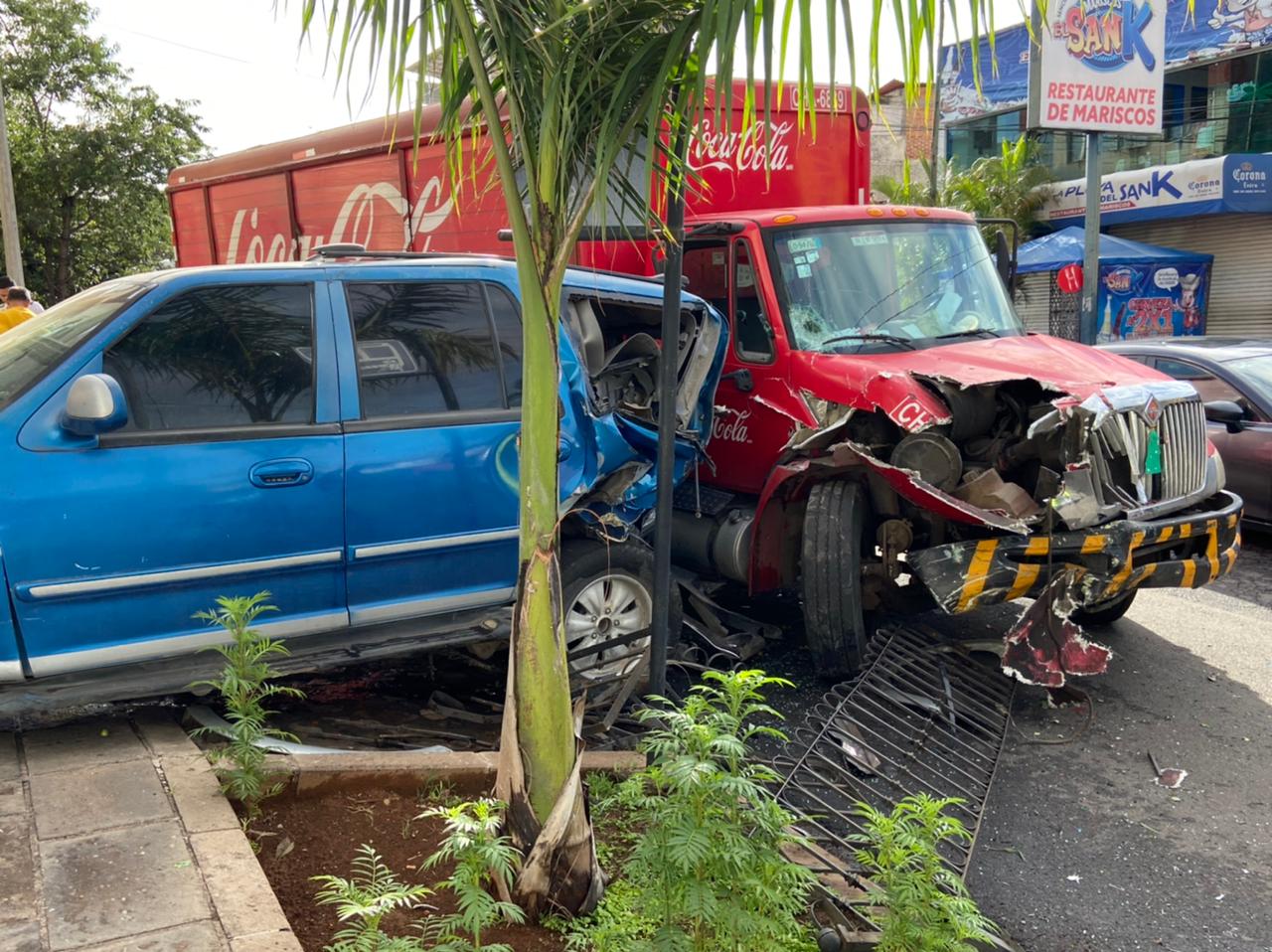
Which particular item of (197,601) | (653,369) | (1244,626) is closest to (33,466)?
(197,601)

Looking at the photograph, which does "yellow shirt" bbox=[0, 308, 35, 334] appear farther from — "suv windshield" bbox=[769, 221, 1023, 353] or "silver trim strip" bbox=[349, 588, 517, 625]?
"suv windshield" bbox=[769, 221, 1023, 353]

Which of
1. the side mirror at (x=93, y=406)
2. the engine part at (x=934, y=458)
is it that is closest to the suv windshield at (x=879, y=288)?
the engine part at (x=934, y=458)

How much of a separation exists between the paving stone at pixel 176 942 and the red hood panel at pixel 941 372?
3.79m

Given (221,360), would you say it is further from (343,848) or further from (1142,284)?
(1142,284)

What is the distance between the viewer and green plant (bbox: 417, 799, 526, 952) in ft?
8.61

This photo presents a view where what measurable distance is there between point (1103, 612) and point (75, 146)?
26.7 meters

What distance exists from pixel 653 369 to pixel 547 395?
2.80 meters

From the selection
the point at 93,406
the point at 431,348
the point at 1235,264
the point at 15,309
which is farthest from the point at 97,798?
the point at 1235,264

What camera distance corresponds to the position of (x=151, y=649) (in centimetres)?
407

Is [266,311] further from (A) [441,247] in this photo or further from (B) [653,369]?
(A) [441,247]

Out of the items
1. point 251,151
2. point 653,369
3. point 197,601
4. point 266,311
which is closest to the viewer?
point 197,601

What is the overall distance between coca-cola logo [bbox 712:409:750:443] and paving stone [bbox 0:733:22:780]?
3755 millimetres

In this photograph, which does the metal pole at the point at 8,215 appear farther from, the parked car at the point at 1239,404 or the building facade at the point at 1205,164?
the parked car at the point at 1239,404

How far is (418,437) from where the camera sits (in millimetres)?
4598
